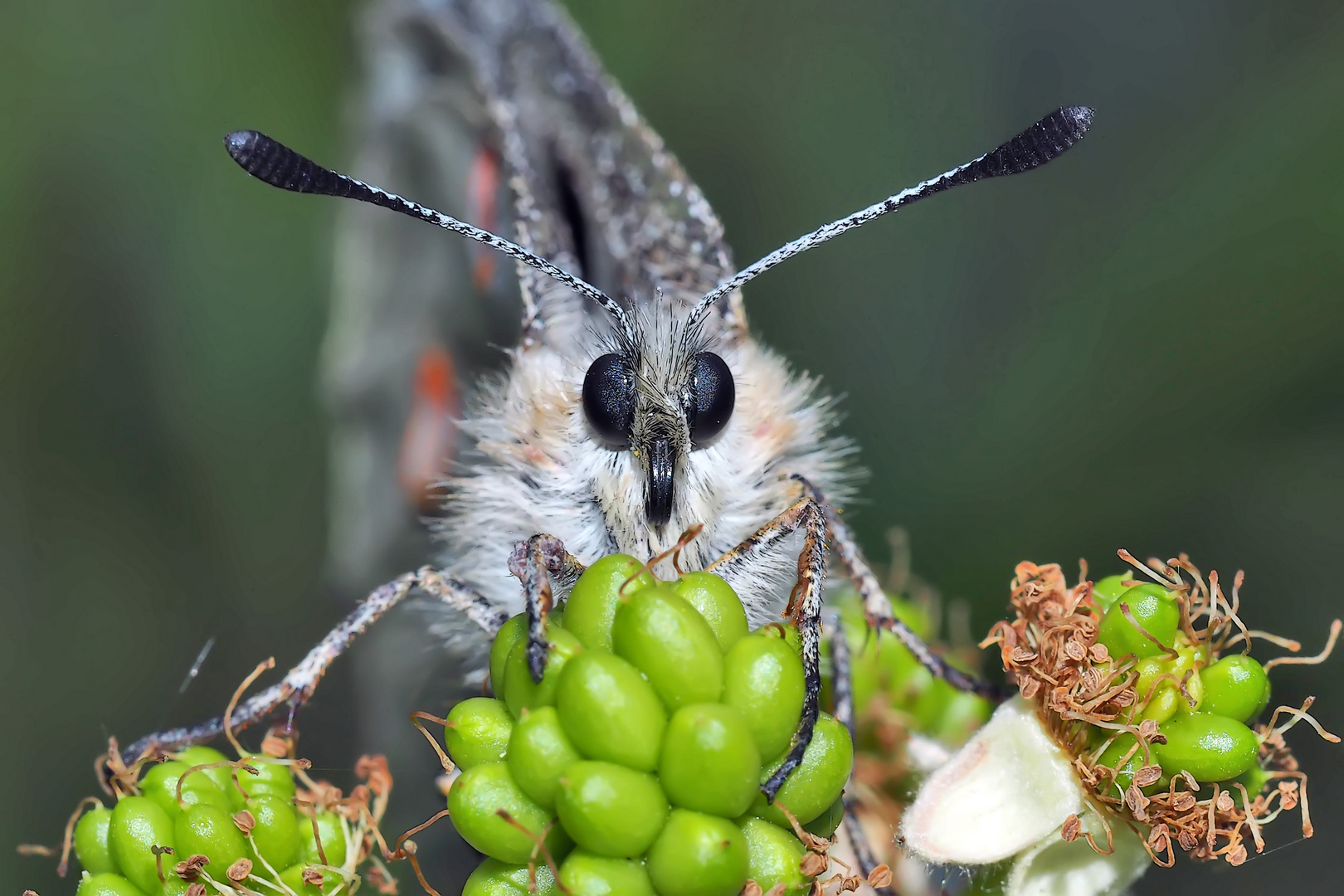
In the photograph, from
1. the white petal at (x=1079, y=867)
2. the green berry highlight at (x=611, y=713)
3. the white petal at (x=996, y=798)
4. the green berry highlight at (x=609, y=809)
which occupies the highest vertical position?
the green berry highlight at (x=611, y=713)

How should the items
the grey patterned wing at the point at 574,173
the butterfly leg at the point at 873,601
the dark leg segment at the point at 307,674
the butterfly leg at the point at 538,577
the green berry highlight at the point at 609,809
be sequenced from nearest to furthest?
the green berry highlight at the point at 609,809, the butterfly leg at the point at 538,577, the dark leg segment at the point at 307,674, the butterfly leg at the point at 873,601, the grey patterned wing at the point at 574,173

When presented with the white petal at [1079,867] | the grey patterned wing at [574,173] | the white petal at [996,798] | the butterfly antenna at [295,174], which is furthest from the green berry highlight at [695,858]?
the grey patterned wing at [574,173]

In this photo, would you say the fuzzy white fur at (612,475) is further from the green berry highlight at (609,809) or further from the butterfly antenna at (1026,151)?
the green berry highlight at (609,809)

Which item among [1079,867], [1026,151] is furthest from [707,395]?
[1079,867]

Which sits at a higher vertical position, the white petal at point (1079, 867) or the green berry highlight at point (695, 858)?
the green berry highlight at point (695, 858)

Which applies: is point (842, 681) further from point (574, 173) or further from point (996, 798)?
point (574, 173)

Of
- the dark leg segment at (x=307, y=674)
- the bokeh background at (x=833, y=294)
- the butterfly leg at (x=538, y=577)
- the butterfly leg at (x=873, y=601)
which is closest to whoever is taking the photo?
the butterfly leg at (x=538, y=577)

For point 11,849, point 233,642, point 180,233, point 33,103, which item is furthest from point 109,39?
point 11,849

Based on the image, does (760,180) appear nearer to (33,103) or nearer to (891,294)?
(891,294)

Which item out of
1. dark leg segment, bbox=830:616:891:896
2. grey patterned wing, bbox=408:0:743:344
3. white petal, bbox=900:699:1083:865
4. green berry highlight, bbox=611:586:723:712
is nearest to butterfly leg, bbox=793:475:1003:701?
dark leg segment, bbox=830:616:891:896
